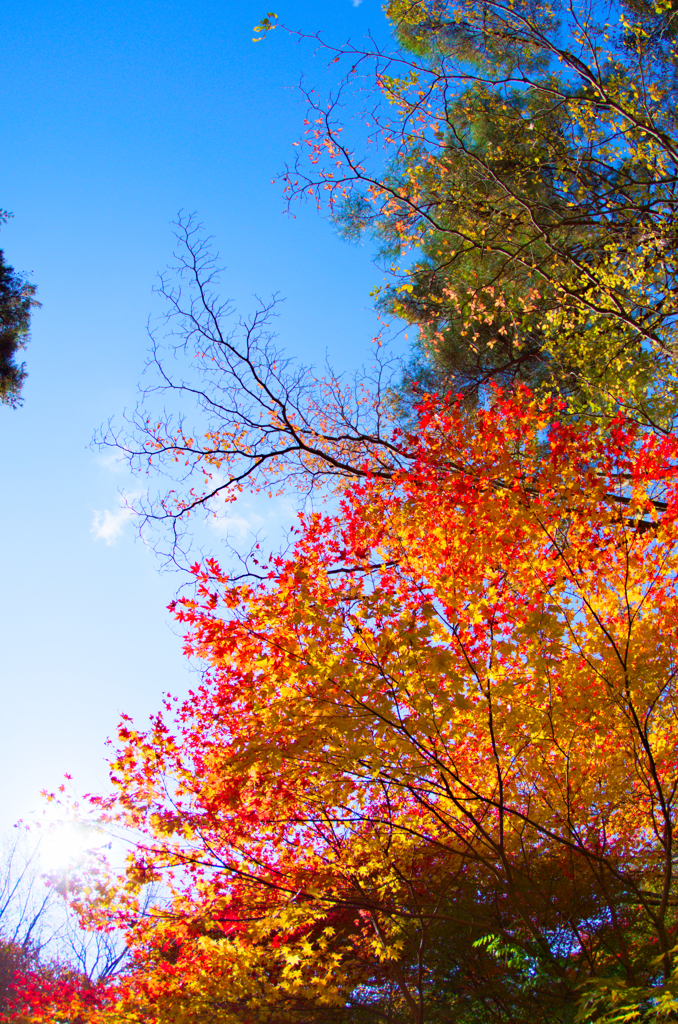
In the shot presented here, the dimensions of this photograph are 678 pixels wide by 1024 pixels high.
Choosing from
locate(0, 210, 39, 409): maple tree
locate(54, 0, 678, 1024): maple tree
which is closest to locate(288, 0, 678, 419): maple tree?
locate(54, 0, 678, 1024): maple tree

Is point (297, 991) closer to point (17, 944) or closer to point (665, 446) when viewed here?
point (665, 446)

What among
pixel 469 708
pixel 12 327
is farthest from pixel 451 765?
pixel 12 327

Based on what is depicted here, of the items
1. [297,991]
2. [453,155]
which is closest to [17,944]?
[297,991]

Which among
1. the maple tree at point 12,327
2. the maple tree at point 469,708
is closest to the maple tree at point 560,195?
the maple tree at point 469,708

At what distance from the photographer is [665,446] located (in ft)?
22.0

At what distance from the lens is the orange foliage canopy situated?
3.70 m

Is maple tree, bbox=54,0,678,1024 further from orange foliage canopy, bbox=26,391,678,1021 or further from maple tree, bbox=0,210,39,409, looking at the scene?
maple tree, bbox=0,210,39,409

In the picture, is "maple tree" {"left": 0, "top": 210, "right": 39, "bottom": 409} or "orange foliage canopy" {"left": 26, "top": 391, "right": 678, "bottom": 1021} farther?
"maple tree" {"left": 0, "top": 210, "right": 39, "bottom": 409}

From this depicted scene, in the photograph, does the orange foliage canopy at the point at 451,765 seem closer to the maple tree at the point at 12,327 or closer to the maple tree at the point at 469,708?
the maple tree at the point at 469,708

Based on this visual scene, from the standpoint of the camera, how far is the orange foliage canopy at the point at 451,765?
370 centimetres

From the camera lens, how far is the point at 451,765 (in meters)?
4.28

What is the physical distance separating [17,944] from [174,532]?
80.9ft

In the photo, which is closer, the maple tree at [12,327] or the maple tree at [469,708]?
the maple tree at [469,708]

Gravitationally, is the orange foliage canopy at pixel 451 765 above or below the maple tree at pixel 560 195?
below
